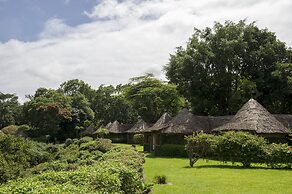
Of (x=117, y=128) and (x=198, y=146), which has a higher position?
(x=117, y=128)

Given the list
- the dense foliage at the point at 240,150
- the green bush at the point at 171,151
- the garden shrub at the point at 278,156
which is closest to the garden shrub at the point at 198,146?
the dense foliage at the point at 240,150

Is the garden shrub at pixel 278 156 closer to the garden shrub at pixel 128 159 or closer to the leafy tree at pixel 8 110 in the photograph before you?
the garden shrub at pixel 128 159

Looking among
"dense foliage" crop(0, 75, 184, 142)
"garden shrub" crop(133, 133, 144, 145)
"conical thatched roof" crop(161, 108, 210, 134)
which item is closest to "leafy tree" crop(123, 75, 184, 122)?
"dense foliage" crop(0, 75, 184, 142)

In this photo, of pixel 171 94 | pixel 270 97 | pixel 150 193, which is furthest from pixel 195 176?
pixel 171 94

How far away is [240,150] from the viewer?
24.5 m

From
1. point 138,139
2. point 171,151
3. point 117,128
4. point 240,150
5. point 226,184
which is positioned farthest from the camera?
point 117,128

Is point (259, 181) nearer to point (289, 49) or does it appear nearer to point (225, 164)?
point (225, 164)

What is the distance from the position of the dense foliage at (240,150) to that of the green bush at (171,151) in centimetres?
827

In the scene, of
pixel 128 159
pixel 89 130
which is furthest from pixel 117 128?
pixel 128 159

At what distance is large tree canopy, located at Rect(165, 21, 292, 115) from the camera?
43281 millimetres

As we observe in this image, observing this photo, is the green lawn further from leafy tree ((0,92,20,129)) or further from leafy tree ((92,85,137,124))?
leafy tree ((0,92,20,129))

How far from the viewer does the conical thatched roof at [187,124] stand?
35.5m

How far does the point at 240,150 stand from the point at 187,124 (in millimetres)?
11898

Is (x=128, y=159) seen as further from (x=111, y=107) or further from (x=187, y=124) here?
(x=111, y=107)
